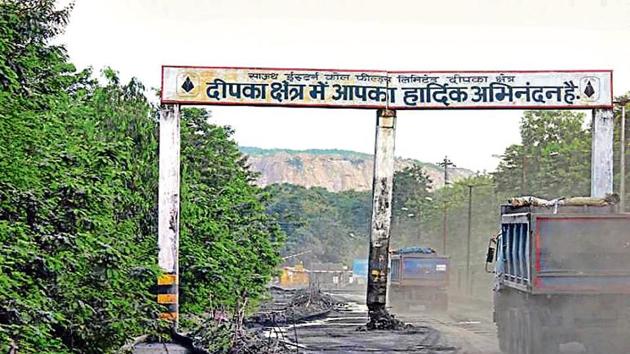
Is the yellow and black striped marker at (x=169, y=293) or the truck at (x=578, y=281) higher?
the truck at (x=578, y=281)

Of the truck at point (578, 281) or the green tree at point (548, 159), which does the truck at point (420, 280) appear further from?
the truck at point (578, 281)

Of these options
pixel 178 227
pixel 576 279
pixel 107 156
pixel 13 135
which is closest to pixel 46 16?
pixel 178 227

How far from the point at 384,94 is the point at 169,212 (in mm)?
5683

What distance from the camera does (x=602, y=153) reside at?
83.6ft

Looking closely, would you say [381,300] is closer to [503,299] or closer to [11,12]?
[503,299]

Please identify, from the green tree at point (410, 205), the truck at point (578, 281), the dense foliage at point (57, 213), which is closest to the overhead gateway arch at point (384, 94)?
the dense foliage at point (57, 213)

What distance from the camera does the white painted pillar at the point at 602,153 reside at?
25453 mm

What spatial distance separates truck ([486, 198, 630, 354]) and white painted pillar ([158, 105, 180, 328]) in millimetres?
9346

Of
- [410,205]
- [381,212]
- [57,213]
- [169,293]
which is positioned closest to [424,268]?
[381,212]

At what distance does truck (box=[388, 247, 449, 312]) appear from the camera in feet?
152

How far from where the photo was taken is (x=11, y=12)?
14.0 m

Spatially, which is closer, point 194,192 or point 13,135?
point 13,135

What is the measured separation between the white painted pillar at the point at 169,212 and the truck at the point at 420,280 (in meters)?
22.3

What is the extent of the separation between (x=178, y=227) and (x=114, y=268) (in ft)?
32.8
